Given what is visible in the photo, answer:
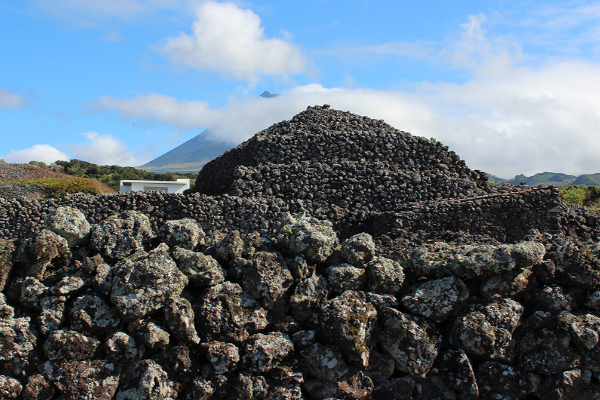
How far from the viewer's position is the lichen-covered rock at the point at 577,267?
5.83 m

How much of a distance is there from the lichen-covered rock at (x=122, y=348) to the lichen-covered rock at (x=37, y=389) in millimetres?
702

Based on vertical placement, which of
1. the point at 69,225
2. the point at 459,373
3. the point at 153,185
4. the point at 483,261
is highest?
the point at 153,185

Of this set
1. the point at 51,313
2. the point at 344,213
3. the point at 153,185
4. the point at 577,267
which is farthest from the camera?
the point at 153,185

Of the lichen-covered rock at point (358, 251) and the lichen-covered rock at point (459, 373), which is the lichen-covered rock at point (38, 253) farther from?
the lichen-covered rock at point (459, 373)

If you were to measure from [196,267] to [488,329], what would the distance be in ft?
12.9

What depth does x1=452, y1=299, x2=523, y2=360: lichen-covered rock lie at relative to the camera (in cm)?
550

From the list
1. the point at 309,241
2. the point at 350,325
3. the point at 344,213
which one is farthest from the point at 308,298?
the point at 344,213

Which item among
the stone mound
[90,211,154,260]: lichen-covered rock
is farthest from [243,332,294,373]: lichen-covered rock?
the stone mound

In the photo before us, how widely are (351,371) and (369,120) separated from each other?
10.8m

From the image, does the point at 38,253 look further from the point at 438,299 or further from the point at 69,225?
the point at 438,299

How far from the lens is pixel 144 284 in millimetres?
5246

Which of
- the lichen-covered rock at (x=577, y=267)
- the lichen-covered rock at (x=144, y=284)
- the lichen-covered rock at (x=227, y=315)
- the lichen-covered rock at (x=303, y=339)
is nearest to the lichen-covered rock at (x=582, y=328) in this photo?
the lichen-covered rock at (x=577, y=267)

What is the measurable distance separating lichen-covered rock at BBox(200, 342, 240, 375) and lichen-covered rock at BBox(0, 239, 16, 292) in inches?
101

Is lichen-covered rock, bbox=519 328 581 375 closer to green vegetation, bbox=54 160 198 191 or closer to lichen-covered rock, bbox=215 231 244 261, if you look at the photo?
lichen-covered rock, bbox=215 231 244 261
